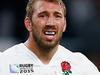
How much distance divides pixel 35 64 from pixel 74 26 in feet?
6.42

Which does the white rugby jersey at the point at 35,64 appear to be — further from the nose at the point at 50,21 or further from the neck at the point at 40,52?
the nose at the point at 50,21

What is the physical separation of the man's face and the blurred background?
70.1 inches

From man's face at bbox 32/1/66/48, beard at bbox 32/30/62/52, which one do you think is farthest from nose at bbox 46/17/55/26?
beard at bbox 32/30/62/52

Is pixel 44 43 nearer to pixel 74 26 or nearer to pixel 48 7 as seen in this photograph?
pixel 48 7

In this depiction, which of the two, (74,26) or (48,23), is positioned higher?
(48,23)

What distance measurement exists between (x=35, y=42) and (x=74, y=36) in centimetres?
190

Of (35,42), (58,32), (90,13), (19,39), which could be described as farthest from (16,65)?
(90,13)

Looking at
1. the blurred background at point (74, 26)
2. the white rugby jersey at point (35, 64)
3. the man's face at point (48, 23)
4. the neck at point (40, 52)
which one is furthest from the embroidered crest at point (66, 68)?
the blurred background at point (74, 26)

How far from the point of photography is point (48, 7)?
3.15 meters

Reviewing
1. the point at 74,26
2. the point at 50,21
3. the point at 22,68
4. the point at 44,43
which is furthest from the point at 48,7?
the point at 74,26

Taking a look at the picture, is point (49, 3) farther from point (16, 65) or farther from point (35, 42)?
point (16, 65)

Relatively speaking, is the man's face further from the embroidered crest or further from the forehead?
the embroidered crest

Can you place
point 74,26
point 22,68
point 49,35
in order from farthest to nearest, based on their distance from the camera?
1. point 74,26
2. point 22,68
3. point 49,35

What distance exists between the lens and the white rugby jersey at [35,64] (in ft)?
10.6
